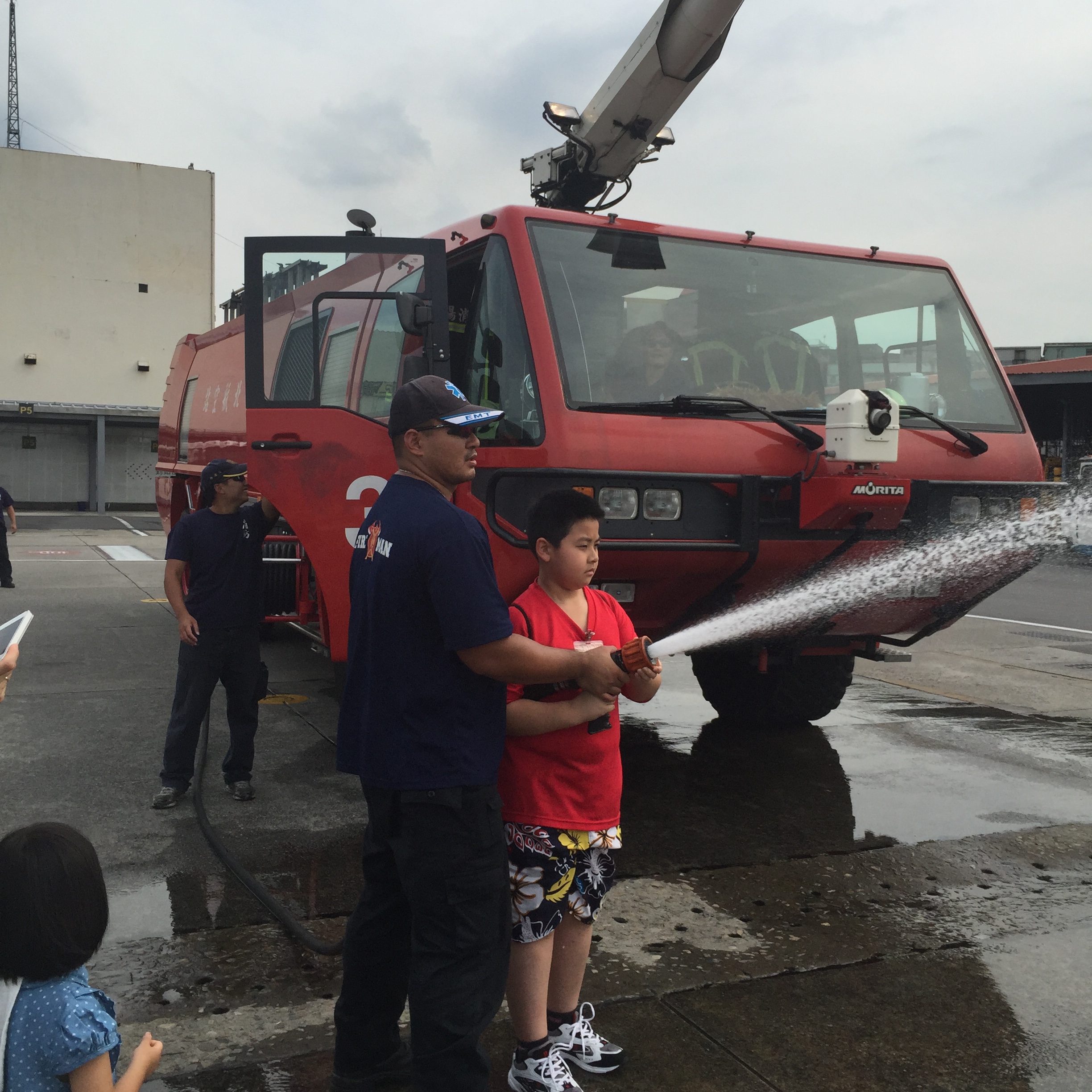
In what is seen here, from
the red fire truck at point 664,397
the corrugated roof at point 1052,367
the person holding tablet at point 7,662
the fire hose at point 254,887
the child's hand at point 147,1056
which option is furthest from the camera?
the corrugated roof at point 1052,367

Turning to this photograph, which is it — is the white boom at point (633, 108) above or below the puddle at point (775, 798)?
above

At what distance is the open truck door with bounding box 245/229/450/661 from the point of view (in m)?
5.28

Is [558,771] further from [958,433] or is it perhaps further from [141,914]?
[958,433]

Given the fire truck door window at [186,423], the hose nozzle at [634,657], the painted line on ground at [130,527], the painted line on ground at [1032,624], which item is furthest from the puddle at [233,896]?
the painted line on ground at [130,527]

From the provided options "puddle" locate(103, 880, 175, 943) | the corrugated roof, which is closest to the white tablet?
"puddle" locate(103, 880, 175, 943)

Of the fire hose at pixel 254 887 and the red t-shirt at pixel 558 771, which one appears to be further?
the fire hose at pixel 254 887

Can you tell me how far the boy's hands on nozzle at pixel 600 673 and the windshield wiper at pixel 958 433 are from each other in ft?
9.44

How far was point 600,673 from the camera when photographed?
268 cm

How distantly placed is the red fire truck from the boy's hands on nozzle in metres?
1.83

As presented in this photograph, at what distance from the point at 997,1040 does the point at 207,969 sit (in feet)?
7.93

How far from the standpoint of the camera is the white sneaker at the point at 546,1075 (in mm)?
2822

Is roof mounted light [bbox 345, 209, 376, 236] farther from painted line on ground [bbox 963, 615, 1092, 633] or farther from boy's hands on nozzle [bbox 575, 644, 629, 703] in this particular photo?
painted line on ground [bbox 963, 615, 1092, 633]

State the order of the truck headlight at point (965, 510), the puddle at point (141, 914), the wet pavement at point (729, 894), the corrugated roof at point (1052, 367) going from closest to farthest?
1. the wet pavement at point (729, 894)
2. the puddle at point (141, 914)
3. the truck headlight at point (965, 510)
4. the corrugated roof at point (1052, 367)

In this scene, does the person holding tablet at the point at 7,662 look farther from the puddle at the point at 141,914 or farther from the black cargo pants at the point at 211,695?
the black cargo pants at the point at 211,695
